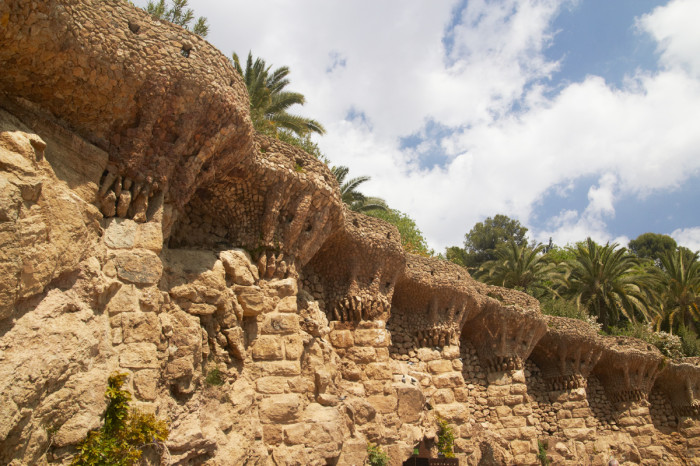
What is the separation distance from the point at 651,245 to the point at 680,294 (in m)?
21.4

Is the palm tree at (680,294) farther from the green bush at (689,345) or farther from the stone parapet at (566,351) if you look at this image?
the stone parapet at (566,351)

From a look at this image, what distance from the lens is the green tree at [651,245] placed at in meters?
47.8

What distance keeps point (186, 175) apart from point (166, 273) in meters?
1.51

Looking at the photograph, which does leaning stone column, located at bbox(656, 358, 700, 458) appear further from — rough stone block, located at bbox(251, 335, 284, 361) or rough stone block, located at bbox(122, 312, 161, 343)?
rough stone block, located at bbox(122, 312, 161, 343)

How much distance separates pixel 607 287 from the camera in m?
27.8

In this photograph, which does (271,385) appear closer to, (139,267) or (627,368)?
(139,267)

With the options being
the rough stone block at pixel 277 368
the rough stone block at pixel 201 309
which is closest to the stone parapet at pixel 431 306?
the rough stone block at pixel 277 368

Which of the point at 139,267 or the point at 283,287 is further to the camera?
the point at 283,287

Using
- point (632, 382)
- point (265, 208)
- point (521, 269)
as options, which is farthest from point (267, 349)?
point (521, 269)

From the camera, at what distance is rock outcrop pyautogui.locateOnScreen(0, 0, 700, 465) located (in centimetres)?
593

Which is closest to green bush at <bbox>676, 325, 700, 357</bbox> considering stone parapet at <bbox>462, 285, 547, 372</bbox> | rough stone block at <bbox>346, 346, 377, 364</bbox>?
stone parapet at <bbox>462, 285, 547, 372</bbox>

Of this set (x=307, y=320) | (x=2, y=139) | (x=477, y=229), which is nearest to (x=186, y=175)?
(x=2, y=139)

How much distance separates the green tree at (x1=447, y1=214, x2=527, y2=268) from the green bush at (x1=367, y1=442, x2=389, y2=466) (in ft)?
90.1

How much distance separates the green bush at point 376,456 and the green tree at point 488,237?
27472 mm
